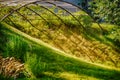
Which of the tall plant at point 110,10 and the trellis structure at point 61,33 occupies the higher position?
the tall plant at point 110,10

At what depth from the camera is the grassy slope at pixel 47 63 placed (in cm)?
891

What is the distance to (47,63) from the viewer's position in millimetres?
10164

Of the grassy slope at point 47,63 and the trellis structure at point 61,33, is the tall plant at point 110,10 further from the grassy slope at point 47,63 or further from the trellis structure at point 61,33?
the grassy slope at point 47,63

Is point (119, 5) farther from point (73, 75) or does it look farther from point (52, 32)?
point (73, 75)

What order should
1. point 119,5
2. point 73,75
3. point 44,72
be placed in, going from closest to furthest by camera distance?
point 44,72
point 73,75
point 119,5

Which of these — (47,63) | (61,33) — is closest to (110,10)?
(61,33)

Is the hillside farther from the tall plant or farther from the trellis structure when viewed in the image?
the tall plant

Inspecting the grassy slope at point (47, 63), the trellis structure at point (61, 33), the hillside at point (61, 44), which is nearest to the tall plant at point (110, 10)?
the hillside at point (61, 44)

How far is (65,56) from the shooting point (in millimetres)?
11375

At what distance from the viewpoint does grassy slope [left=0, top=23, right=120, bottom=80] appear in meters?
8.91

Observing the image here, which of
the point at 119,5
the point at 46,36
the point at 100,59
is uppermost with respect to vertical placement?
the point at 119,5

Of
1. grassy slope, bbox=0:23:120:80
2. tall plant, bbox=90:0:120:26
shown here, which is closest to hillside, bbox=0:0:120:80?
grassy slope, bbox=0:23:120:80

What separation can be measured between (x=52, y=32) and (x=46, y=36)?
36 cm

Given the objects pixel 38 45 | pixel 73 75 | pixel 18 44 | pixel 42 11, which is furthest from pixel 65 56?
pixel 42 11
